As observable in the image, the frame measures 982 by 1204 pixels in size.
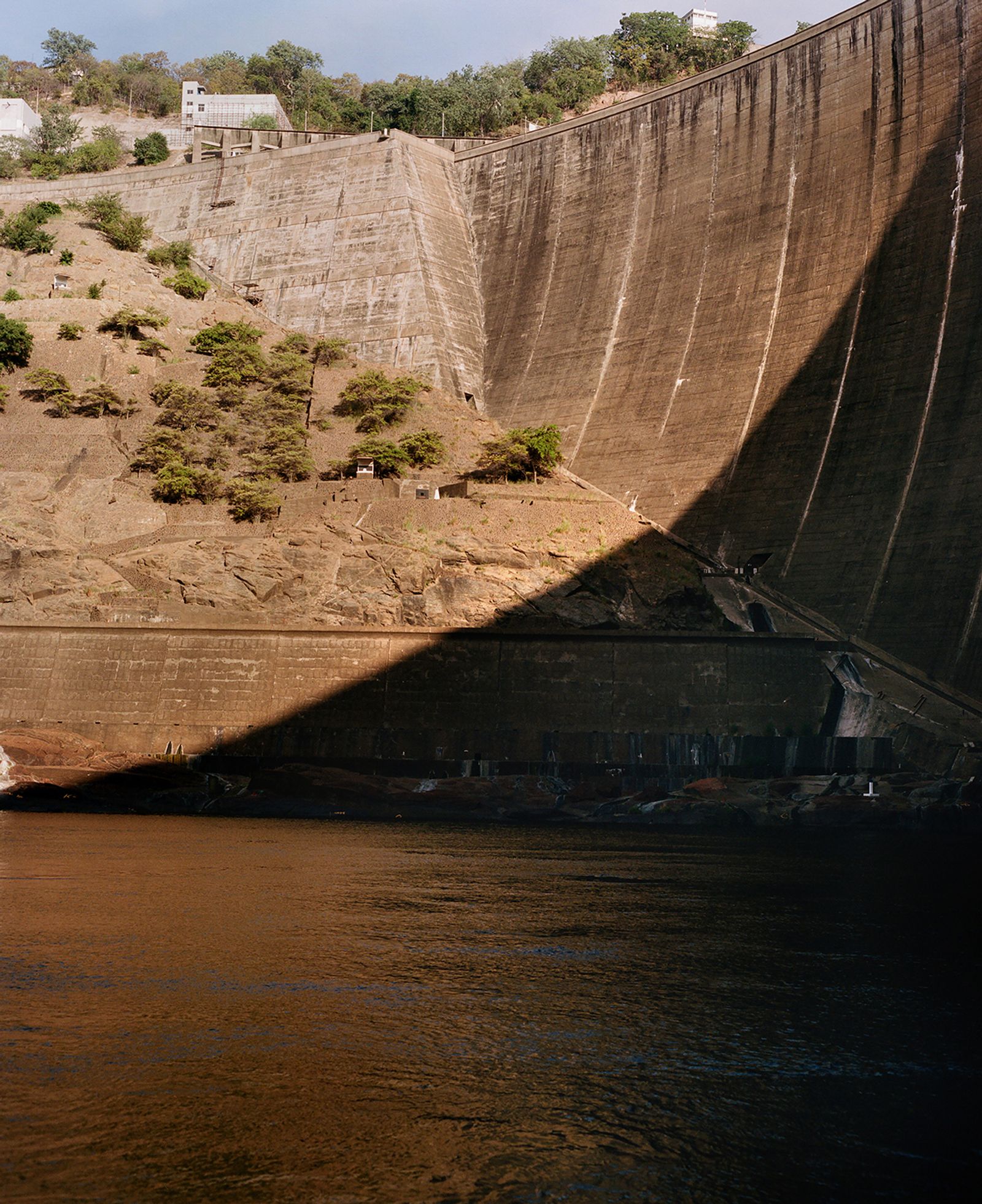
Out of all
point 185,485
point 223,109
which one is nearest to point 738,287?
point 185,485

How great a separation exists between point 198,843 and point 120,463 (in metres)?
23.3

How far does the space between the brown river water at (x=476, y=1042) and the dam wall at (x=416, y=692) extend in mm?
15756

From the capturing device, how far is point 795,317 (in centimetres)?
3506

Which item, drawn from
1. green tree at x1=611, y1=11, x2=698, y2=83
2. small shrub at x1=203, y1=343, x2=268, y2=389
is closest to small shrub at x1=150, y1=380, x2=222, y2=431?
small shrub at x1=203, y1=343, x2=268, y2=389

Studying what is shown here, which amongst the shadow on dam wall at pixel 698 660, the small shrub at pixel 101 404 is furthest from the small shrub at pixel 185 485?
the shadow on dam wall at pixel 698 660

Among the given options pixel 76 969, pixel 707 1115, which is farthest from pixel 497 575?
pixel 707 1115

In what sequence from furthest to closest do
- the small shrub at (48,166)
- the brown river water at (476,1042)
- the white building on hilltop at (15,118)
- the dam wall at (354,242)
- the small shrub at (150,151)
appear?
the white building on hilltop at (15,118), the small shrub at (150,151), the small shrub at (48,166), the dam wall at (354,242), the brown river water at (476,1042)

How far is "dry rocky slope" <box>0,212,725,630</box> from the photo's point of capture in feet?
102

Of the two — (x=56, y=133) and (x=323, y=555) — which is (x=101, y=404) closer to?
(x=323, y=555)

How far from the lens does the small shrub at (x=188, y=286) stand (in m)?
48.2

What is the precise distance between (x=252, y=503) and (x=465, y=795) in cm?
1319

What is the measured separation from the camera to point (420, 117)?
210 feet

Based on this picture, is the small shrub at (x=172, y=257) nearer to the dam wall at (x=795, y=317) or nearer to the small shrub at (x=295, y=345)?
the small shrub at (x=295, y=345)

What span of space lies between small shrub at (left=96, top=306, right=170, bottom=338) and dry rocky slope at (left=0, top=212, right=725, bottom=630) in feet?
23.6
